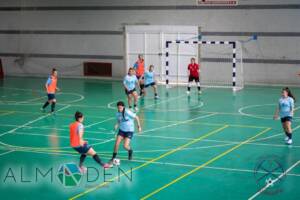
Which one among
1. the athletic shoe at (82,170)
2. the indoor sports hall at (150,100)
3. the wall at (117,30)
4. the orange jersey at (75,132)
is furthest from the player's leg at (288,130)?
the wall at (117,30)

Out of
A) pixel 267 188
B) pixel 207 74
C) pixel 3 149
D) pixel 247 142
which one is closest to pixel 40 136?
pixel 3 149

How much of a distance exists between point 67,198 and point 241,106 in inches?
601

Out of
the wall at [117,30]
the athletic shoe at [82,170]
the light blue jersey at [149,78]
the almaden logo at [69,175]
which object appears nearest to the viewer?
the almaden logo at [69,175]

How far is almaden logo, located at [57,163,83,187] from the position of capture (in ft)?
50.5

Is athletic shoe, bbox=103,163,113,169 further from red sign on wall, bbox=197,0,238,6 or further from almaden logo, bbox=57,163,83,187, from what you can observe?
red sign on wall, bbox=197,0,238,6

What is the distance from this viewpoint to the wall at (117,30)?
35219mm

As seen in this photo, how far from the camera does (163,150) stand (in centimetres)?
1908

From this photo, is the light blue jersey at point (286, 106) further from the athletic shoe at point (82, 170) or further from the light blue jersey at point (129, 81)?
the light blue jersey at point (129, 81)

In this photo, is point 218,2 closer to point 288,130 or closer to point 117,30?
point 117,30

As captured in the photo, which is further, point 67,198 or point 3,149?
point 3,149

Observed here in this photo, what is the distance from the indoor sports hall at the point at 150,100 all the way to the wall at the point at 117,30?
70 mm

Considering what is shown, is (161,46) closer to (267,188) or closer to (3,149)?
(3,149)

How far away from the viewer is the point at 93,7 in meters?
40.2

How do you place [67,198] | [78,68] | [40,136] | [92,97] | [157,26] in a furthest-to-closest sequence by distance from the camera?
[78,68] → [157,26] → [92,97] → [40,136] → [67,198]
